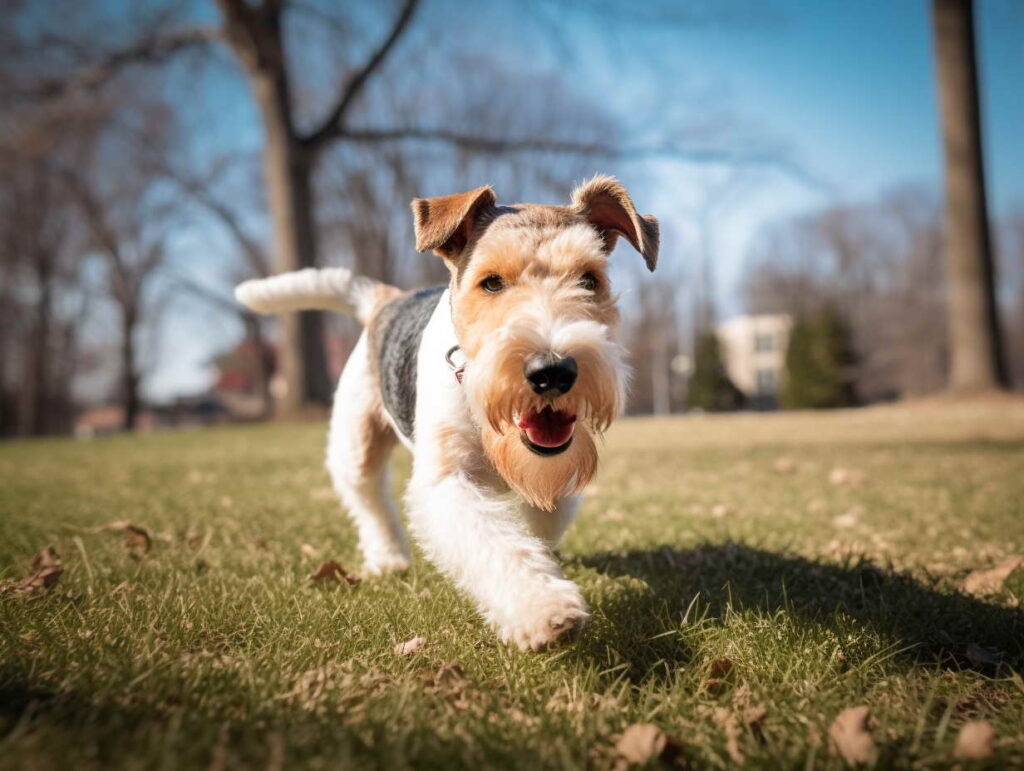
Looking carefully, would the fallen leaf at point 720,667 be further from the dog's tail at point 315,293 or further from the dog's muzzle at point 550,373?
the dog's tail at point 315,293

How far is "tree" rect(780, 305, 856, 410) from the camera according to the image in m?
30.6

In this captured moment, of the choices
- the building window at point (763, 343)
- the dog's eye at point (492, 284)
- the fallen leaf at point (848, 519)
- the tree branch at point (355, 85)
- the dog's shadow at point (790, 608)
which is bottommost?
the fallen leaf at point (848, 519)

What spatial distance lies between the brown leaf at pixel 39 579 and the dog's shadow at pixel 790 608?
1968mm

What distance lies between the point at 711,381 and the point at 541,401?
37.1m

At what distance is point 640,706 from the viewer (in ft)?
5.58

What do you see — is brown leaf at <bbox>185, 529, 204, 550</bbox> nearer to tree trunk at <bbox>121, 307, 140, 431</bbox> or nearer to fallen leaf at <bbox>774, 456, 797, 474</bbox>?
fallen leaf at <bbox>774, 456, 797, 474</bbox>

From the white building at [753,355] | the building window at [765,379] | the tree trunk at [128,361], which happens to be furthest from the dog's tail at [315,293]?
the building window at [765,379]

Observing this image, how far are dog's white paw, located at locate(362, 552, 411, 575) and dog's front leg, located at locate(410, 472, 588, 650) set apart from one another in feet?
2.60

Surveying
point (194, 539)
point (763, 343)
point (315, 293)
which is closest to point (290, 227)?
point (315, 293)

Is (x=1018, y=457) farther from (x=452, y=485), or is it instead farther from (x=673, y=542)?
(x=452, y=485)

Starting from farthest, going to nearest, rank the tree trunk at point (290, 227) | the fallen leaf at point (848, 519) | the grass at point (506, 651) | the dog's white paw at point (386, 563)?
the tree trunk at point (290, 227)
the fallen leaf at point (848, 519)
the dog's white paw at point (386, 563)
the grass at point (506, 651)

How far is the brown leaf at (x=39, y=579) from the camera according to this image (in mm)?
2410

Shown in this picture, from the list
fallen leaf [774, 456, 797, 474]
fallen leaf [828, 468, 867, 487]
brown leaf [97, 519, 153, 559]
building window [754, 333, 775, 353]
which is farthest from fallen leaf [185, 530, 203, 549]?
building window [754, 333, 775, 353]

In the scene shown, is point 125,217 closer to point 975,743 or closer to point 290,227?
point 290,227
